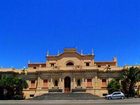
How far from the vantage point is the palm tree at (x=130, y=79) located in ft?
231

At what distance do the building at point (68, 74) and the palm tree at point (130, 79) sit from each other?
3214mm

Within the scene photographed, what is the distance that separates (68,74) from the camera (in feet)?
245

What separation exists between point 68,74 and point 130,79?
42.5ft

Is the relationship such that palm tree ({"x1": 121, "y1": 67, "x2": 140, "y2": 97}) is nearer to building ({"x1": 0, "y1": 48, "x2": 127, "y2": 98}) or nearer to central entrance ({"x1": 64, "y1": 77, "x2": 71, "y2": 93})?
building ({"x1": 0, "y1": 48, "x2": 127, "y2": 98})

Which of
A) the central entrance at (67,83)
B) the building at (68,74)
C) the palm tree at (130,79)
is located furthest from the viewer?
the central entrance at (67,83)

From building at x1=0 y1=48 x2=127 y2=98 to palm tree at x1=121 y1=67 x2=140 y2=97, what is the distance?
3.21 m

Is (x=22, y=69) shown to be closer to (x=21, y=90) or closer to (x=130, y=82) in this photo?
(x=21, y=90)

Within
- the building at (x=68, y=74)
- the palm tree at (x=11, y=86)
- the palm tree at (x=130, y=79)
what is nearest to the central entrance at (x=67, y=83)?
the building at (x=68, y=74)

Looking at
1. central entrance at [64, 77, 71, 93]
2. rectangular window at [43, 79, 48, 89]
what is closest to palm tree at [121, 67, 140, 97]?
central entrance at [64, 77, 71, 93]

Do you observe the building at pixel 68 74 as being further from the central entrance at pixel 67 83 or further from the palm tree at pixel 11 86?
the palm tree at pixel 11 86

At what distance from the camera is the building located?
74500 millimetres

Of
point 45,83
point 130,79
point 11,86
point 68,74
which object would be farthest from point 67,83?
point 130,79

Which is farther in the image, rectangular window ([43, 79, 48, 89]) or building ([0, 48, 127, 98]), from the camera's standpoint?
rectangular window ([43, 79, 48, 89])

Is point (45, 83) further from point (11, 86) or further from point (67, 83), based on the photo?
point (11, 86)
